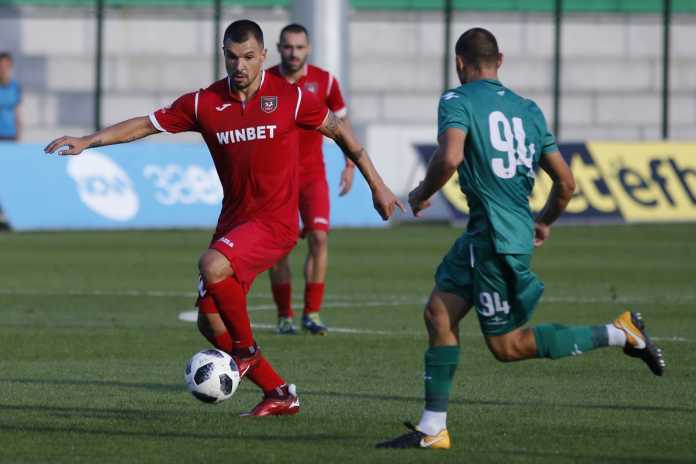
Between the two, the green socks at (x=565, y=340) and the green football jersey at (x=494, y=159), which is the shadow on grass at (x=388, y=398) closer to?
the green socks at (x=565, y=340)

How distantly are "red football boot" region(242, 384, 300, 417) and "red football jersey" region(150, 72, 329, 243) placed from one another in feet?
2.84

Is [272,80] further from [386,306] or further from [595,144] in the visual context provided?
[595,144]

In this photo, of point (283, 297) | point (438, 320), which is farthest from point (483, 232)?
point (283, 297)

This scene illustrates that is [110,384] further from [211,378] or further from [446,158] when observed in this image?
[446,158]

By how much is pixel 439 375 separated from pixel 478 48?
148cm

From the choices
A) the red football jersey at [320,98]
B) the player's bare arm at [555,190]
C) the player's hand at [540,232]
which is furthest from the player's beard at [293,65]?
the player's hand at [540,232]

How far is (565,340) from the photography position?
759cm

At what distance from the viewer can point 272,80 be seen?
8719 millimetres

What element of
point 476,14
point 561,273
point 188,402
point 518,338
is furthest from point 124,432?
point 476,14

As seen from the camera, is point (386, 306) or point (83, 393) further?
point (386, 306)

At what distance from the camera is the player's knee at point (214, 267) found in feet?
27.1

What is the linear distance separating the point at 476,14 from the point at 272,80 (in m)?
25.8

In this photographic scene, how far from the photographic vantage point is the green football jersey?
24.2ft

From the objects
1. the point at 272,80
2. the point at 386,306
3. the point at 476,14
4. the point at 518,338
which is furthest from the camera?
the point at 476,14
